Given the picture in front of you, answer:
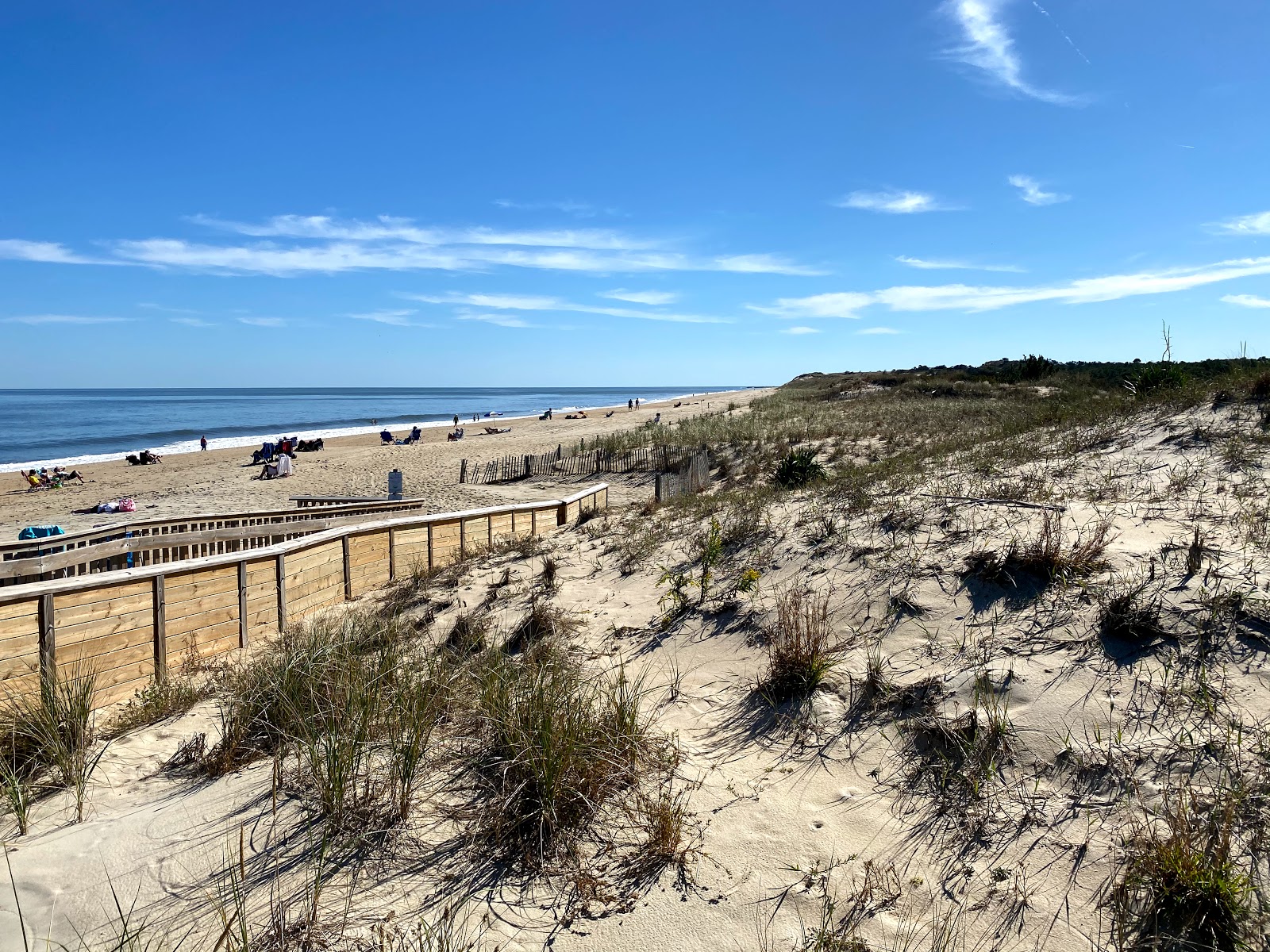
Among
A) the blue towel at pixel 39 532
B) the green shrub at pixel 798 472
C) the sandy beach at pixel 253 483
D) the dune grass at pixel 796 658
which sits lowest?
the sandy beach at pixel 253 483

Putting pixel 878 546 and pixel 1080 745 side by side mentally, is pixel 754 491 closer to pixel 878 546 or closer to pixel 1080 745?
pixel 878 546

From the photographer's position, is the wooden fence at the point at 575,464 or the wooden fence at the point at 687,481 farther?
the wooden fence at the point at 575,464

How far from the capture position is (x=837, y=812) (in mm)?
3486

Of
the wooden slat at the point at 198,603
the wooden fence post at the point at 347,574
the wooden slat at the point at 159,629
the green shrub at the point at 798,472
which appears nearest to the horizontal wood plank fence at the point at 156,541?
the wooden slat at the point at 198,603

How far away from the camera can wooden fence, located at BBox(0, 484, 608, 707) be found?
5.32 meters

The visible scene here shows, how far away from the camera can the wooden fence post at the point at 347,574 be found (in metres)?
8.78

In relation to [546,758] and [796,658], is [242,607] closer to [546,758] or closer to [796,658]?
[546,758]

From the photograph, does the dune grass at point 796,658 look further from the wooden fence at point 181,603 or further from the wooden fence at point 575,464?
the wooden fence at point 575,464

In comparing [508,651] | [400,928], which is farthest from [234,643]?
[400,928]

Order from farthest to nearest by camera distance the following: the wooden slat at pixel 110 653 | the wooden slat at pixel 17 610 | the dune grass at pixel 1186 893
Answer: the wooden slat at pixel 110 653
the wooden slat at pixel 17 610
the dune grass at pixel 1186 893

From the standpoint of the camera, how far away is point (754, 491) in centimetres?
1052

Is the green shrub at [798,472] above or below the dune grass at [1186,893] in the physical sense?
above

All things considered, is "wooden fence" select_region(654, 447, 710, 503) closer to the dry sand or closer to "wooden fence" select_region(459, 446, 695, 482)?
"wooden fence" select_region(459, 446, 695, 482)

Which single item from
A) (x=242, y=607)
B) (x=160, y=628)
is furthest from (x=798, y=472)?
(x=160, y=628)
